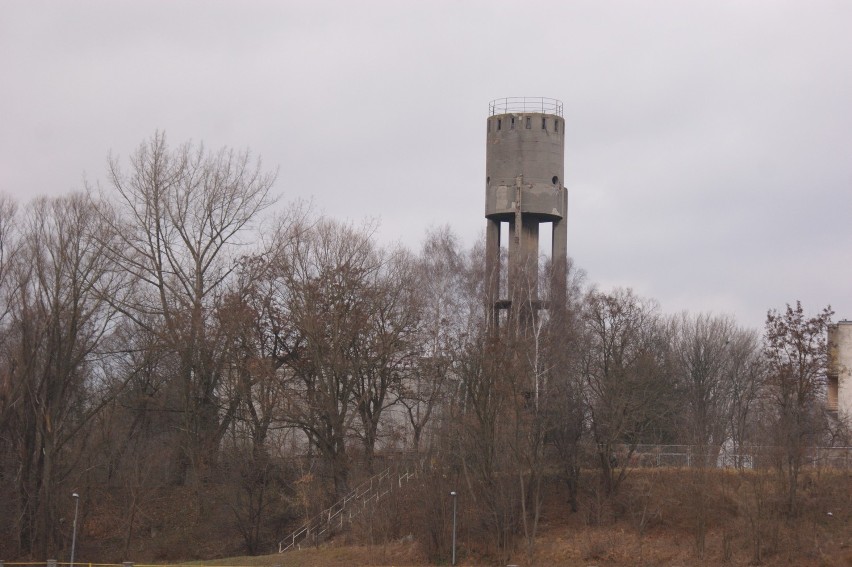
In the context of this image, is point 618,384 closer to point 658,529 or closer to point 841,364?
point 658,529

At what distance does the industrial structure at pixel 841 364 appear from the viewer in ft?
163

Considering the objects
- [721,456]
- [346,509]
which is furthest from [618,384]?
[346,509]

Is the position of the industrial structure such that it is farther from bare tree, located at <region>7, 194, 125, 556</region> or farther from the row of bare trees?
bare tree, located at <region>7, 194, 125, 556</region>

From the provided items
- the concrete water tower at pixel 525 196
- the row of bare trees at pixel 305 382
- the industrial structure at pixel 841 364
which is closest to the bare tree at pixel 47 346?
the row of bare trees at pixel 305 382

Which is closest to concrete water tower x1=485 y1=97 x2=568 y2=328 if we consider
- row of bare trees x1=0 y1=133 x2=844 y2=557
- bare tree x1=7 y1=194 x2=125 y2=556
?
row of bare trees x1=0 y1=133 x2=844 y2=557

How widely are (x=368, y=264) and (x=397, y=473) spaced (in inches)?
410

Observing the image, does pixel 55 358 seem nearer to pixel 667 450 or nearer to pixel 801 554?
pixel 667 450

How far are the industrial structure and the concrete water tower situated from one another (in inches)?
462

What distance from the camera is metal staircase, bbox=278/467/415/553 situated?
141 ft

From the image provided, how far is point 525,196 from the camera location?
176ft

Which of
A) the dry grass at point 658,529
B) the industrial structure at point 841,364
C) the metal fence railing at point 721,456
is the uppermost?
the industrial structure at point 841,364

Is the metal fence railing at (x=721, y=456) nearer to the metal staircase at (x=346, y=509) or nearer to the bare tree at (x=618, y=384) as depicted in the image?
the bare tree at (x=618, y=384)

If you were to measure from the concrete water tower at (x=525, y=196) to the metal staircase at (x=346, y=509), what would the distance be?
1044 centimetres

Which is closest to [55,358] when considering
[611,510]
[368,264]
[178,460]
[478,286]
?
[178,460]
